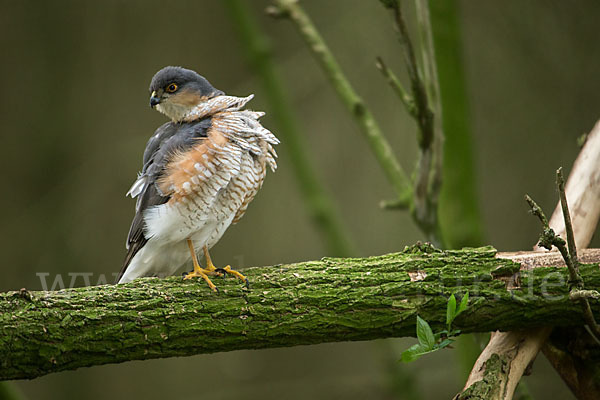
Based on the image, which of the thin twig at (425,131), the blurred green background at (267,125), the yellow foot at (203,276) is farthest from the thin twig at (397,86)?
the blurred green background at (267,125)

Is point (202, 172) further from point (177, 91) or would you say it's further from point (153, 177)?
point (177, 91)

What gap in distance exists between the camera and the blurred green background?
4.31 metres

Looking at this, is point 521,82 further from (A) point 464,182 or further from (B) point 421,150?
(B) point 421,150

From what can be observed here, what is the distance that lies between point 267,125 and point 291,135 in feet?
3.93

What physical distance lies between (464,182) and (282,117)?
47.9 inches

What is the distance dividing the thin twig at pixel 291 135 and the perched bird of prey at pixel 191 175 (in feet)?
3.50

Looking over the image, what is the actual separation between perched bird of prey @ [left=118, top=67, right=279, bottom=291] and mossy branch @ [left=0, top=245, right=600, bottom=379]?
9.1 inches

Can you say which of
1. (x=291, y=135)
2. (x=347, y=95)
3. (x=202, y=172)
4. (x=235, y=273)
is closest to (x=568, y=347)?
(x=235, y=273)

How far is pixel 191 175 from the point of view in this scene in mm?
2387

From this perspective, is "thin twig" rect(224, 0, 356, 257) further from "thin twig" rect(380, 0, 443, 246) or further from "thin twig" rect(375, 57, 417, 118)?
"thin twig" rect(375, 57, 417, 118)

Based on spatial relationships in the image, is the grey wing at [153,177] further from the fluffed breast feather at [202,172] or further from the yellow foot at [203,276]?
the yellow foot at [203,276]

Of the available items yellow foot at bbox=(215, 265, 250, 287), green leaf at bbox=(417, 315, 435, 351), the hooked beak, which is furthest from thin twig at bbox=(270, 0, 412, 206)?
green leaf at bbox=(417, 315, 435, 351)

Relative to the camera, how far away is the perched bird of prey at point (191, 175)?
7.88ft

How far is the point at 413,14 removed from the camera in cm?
456
